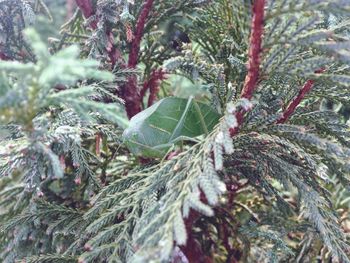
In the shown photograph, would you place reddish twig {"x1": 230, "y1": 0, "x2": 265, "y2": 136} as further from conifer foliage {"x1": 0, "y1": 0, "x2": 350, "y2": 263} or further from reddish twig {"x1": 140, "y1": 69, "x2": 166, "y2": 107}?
reddish twig {"x1": 140, "y1": 69, "x2": 166, "y2": 107}

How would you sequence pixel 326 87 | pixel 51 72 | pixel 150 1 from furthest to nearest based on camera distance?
pixel 150 1
pixel 326 87
pixel 51 72

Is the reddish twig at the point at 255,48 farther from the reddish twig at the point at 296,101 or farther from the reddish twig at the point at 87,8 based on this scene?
the reddish twig at the point at 87,8

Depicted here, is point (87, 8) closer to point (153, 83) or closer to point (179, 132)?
point (153, 83)

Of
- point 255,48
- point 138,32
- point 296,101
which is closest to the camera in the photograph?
point 255,48

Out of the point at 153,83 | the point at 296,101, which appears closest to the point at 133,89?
the point at 153,83

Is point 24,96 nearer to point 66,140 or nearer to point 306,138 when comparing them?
point 66,140

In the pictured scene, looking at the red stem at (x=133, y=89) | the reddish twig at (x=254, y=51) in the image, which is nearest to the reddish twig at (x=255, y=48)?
the reddish twig at (x=254, y=51)

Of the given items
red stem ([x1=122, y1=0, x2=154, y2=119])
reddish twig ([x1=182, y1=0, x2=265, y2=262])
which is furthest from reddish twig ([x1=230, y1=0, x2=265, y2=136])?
red stem ([x1=122, y1=0, x2=154, y2=119])

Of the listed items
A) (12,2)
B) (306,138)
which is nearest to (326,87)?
(306,138)
